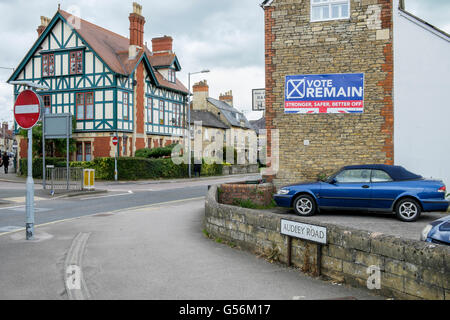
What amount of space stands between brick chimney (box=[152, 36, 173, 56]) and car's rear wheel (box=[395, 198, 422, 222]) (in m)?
34.8

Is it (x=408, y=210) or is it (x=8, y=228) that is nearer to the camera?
(x=8, y=228)

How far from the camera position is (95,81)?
32.5 metres

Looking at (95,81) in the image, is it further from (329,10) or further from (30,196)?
(30,196)

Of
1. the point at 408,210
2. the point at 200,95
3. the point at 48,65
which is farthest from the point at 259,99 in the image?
the point at 200,95

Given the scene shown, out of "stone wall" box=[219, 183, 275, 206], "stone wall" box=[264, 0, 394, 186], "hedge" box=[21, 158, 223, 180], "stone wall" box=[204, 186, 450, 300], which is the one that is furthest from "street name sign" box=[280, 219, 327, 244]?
"hedge" box=[21, 158, 223, 180]

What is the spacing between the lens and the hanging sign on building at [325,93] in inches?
549

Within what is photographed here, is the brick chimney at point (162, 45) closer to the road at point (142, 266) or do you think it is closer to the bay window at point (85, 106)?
the bay window at point (85, 106)

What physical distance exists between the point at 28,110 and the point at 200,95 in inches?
2027

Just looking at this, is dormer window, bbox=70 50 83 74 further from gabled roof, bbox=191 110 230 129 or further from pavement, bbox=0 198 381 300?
pavement, bbox=0 198 381 300

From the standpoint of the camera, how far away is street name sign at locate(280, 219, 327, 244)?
5845mm

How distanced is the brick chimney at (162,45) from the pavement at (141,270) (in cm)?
3447

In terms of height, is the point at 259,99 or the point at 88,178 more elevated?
the point at 259,99

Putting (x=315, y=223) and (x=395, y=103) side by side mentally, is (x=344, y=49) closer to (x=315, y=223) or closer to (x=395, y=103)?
(x=395, y=103)

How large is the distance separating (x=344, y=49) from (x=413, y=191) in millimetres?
5789
